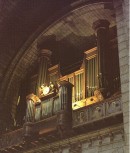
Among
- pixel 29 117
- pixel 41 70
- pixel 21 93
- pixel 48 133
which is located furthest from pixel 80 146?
pixel 21 93

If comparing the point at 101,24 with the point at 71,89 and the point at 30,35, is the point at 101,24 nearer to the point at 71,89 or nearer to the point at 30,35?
the point at 71,89

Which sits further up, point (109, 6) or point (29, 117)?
point (109, 6)

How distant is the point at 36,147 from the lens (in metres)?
12.6

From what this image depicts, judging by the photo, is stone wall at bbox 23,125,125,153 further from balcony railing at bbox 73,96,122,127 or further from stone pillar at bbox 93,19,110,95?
stone pillar at bbox 93,19,110,95

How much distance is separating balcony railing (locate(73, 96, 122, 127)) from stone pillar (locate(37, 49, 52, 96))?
3.18m

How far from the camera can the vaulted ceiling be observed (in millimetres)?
15516

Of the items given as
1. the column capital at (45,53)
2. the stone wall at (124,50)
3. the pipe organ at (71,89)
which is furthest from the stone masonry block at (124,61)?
the column capital at (45,53)

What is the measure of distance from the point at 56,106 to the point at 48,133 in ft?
3.61

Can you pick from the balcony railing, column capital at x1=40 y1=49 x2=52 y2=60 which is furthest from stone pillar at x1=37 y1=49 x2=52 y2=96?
the balcony railing

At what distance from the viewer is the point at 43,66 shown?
15.3m

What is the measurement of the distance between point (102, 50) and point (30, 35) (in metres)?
4.06

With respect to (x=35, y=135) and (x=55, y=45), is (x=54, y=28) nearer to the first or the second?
(x=55, y=45)

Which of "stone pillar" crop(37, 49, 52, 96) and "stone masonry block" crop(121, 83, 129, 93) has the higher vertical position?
"stone pillar" crop(37, 49, 52, 96)

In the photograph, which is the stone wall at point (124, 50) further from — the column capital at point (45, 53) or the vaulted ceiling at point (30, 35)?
the column capital at point (45, 53)
